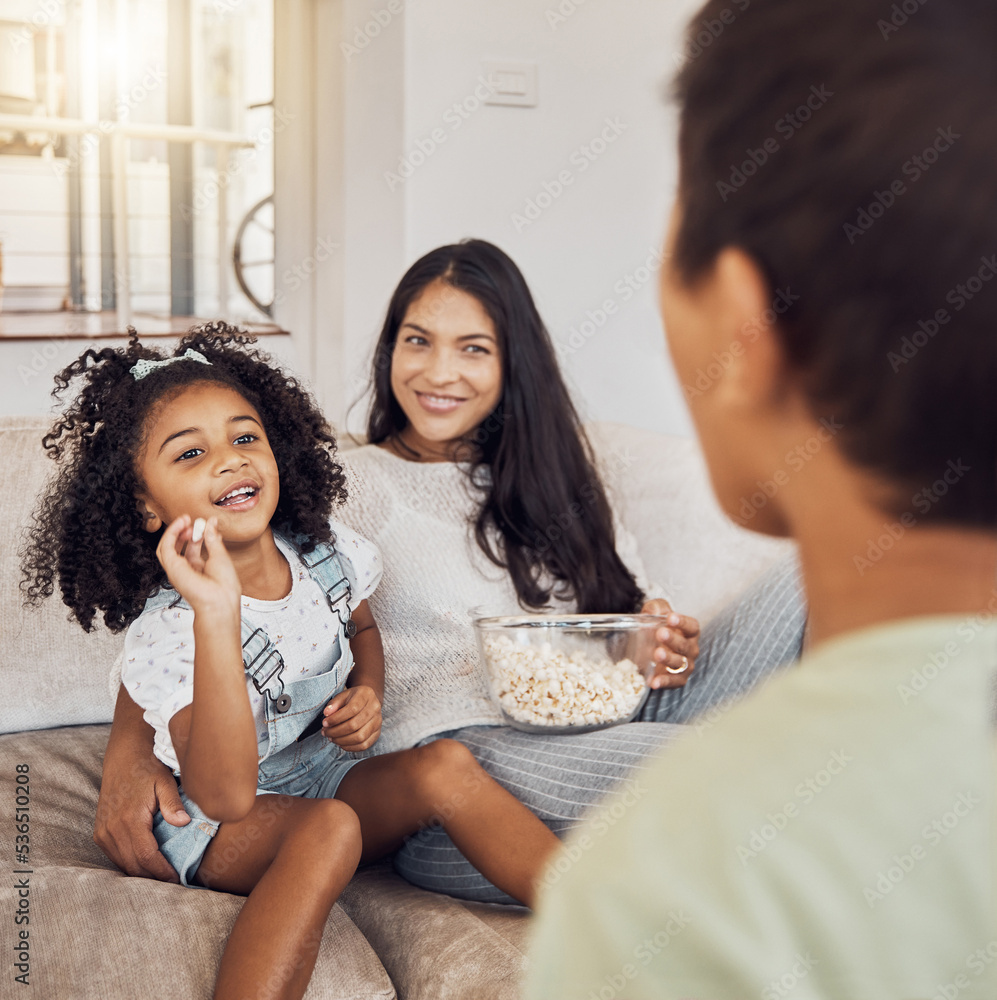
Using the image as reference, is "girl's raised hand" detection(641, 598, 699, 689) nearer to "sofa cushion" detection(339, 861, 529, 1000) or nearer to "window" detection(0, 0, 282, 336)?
"sofa cushion" detection(339, 861, 529, 1000)

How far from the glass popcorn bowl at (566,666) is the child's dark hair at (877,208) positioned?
97 cm

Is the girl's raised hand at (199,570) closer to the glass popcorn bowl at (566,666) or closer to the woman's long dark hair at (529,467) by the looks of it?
the glass popcorn bowl at (566,666)

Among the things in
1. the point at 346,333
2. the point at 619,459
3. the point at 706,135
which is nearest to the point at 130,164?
the point at 346,333

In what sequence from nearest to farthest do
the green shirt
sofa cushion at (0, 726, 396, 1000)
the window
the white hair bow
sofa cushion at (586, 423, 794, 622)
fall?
the green shirt < sofa cushion at (0, 726, 396, 1000) < the white hair bow < sofa cushion at (586, 423, 794, 622) < the window

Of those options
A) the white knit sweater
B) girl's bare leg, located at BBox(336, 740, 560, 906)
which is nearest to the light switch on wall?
the white knit sweater

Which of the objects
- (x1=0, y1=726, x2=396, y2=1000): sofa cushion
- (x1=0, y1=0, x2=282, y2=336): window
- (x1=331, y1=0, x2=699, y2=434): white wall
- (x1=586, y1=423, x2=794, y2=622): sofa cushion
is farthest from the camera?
(x1=0, y1=0, x2=282, y2=336): window

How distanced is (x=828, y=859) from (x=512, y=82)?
270 centimetres

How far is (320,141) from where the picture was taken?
2885 mm

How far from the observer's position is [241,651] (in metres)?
1.12

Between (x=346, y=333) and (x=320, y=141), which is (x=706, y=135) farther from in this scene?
(x=320, y=141)

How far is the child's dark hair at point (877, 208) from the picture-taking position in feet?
1.03

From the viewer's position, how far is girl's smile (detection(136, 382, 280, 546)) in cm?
119

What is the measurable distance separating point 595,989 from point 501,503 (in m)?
1.33

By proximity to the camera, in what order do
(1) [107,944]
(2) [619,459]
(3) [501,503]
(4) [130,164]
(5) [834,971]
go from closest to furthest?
1. (5) [834,971]
2. (1) [107,944]
3. (3) [501,503]
4. (2) [619,459]
5. (4) [130,164]
